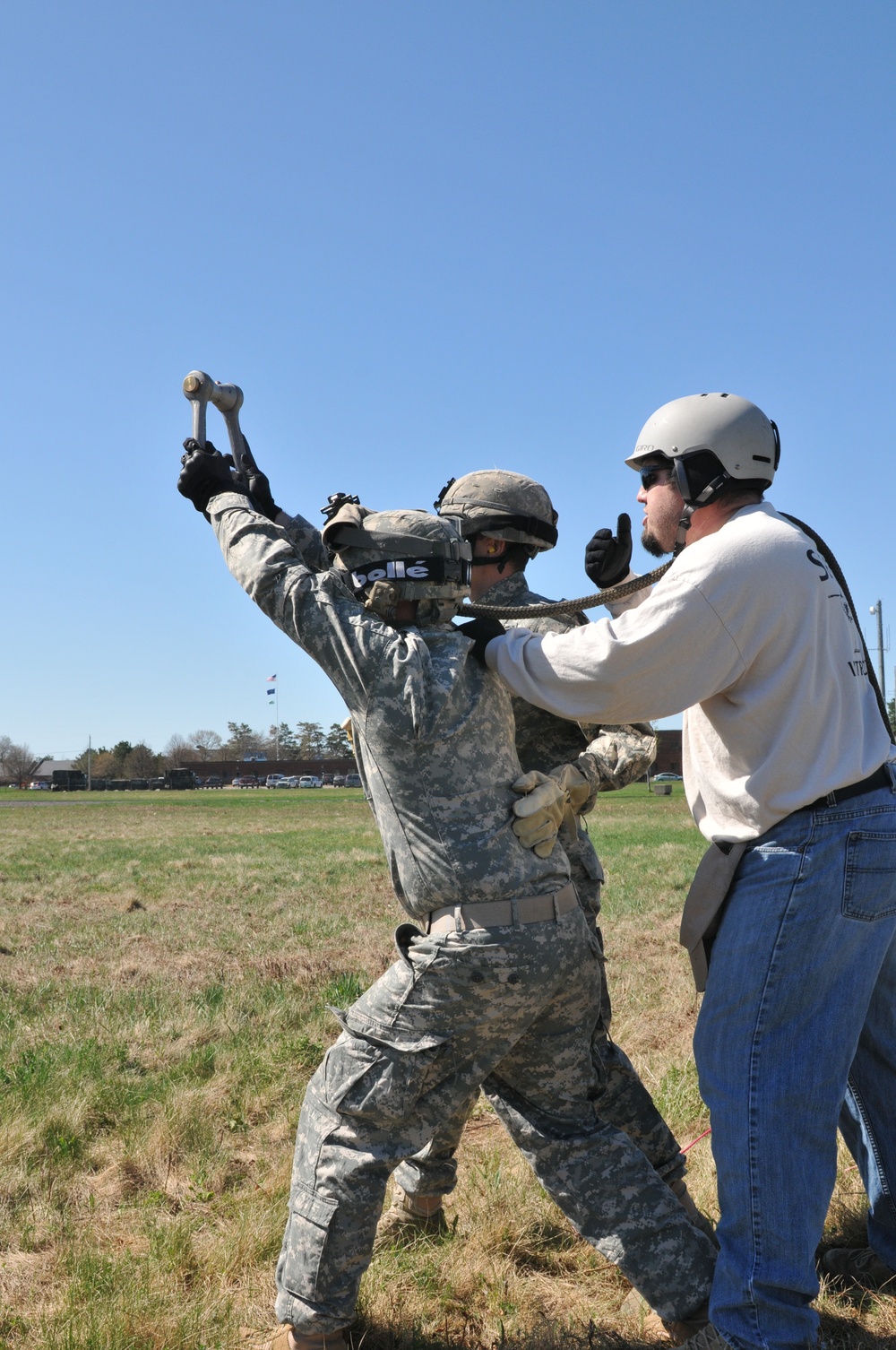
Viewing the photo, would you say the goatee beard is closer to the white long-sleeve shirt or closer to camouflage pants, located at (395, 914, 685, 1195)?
the white long-sleeve shirt

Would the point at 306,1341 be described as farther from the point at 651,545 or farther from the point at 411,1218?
the point at 651,545

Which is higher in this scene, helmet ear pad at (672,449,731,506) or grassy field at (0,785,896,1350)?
helmet ear pad at (672,449,731,506)

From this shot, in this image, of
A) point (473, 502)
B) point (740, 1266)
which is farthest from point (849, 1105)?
point (473, 502)

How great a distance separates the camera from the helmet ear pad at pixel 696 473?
10.5ft

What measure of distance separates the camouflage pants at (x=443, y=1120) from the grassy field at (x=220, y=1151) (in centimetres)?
43

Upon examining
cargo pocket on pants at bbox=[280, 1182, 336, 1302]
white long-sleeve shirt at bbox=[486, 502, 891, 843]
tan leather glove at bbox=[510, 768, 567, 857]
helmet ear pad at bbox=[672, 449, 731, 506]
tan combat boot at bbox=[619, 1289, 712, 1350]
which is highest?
helmet ear pad at bbox=[672, 449, 731, 506]

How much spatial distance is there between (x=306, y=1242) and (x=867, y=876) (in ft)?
5.93

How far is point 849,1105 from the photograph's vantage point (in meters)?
3.70

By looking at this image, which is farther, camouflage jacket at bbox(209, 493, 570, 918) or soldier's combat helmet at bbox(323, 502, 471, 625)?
soldier's combat helmet at bbox(323, 502, 471, 625)

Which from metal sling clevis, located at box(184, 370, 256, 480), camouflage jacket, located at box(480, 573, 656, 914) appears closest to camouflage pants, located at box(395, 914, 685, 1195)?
camouflage jacket, located at box(480, 573, 656, 914)

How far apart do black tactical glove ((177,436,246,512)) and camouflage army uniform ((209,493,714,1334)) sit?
0.40m

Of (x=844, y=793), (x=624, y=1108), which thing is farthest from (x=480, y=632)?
(x=624, y=1108)

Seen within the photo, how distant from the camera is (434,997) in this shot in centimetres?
298

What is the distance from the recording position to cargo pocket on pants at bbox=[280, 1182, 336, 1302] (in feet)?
9.61
